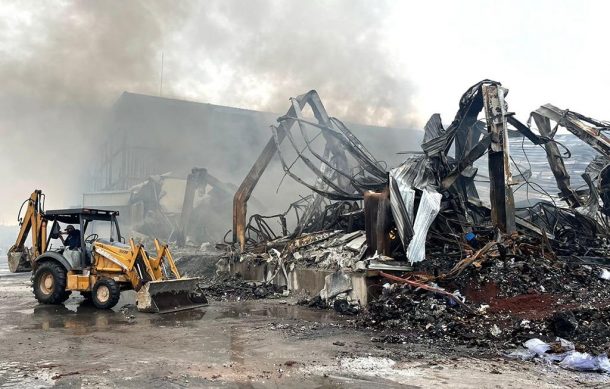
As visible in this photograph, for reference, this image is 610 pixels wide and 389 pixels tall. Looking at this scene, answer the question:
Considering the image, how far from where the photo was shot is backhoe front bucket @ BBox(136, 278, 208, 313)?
798 centimetres

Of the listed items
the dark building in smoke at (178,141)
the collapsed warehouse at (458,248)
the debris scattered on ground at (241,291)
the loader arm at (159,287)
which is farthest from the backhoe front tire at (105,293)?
the dark building in smoke at (178,141)

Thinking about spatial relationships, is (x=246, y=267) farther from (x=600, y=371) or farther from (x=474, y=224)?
(x=600, y=371)

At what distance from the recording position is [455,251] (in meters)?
8.83

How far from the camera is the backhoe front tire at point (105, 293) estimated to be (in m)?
8.31

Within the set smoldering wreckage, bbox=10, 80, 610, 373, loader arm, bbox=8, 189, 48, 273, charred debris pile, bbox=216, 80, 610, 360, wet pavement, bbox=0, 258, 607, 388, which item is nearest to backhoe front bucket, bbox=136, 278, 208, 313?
wet pavement, bbox=0, 258, 607, 388

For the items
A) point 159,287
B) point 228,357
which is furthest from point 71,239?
point 228,357

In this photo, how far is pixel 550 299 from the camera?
663 centimetres

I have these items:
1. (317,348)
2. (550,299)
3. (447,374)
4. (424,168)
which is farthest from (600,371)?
(424,168)

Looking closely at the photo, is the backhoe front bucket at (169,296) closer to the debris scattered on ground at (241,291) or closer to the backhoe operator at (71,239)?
the debris scattered on ground at (241,291)

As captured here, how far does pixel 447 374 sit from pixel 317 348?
5.40 feet

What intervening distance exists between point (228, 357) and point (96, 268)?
186 inches

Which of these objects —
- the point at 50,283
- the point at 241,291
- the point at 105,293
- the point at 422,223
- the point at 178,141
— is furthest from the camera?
the point at 178,141

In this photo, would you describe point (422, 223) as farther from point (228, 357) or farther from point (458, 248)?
point (228, 357)

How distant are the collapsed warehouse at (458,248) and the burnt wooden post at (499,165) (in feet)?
0.06
